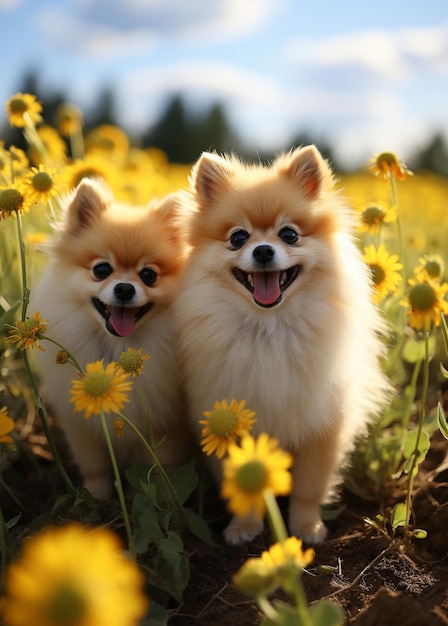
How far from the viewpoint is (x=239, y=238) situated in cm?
267

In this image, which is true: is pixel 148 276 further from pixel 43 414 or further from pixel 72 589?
pixel 72 589

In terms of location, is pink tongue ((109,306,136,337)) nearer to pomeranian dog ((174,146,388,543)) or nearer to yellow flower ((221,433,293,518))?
pomeranian dog ((174,146,388,543))

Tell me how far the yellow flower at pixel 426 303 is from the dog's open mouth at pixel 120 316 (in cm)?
120

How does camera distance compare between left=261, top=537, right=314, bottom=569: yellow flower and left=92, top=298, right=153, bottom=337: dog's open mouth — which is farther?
left=92, top=298, right=153, bottom=337: dog's open mouth

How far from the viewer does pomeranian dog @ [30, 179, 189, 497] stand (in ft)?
9.23

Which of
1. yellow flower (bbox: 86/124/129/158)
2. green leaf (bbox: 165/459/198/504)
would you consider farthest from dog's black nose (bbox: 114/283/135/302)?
yellow flower (bbox: 86/124/129/158)

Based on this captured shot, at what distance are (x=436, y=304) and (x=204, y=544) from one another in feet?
4.57

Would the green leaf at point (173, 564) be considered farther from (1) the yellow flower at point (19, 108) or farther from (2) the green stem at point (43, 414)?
(1) the yellow flower at point (19, 108)

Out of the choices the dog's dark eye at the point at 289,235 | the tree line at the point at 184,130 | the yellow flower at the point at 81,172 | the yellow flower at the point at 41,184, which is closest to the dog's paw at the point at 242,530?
the dog's dark eye at the point at 289,235

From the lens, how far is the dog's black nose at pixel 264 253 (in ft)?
8.09

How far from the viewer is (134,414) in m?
2.82

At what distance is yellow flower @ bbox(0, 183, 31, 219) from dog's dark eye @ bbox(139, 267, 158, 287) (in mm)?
583

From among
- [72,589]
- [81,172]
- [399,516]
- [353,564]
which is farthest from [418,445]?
[81,172]

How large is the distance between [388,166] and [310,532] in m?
1.81
